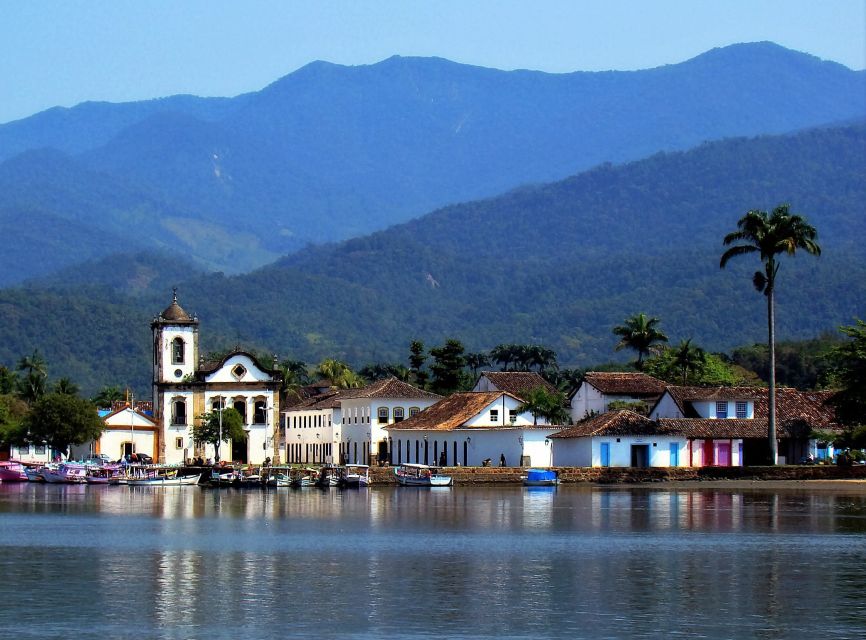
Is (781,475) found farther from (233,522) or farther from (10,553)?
(10,553)

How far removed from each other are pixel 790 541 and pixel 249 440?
73.1 metres

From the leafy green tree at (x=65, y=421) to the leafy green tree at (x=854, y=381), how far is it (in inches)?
2207

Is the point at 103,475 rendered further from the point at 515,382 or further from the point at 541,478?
the point at 541,478

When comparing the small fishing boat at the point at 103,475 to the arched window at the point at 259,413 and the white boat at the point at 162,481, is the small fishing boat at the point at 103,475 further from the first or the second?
the arched window at the point at 259,413

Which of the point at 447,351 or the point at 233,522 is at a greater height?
the point at 447,351

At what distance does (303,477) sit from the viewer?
10594 centimetres

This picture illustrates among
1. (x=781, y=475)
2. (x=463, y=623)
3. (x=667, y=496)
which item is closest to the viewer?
(x=463, y=623)

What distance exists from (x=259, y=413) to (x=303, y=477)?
20.2m

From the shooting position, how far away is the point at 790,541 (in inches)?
2212

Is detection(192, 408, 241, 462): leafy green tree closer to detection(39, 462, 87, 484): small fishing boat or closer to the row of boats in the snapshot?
the row of boats

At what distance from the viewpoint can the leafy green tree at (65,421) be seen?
123m

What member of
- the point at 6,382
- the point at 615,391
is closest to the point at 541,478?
the point at 615,391

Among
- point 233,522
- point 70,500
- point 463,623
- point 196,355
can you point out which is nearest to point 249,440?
point 196,355

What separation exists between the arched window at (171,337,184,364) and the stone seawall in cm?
2531
